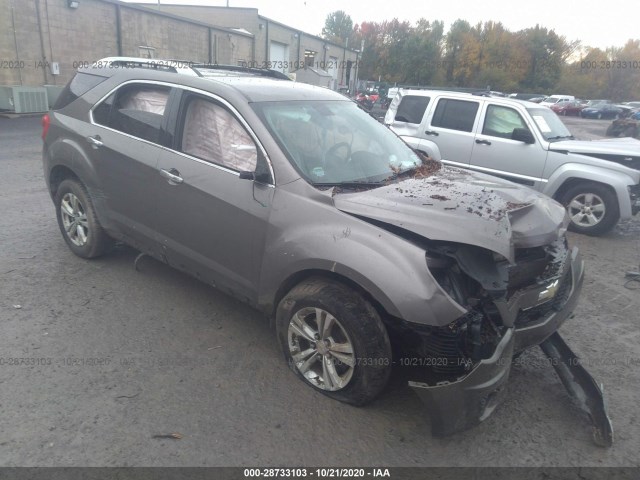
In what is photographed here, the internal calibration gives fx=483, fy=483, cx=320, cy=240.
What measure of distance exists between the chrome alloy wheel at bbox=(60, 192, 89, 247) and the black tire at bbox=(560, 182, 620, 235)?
6.37 metres

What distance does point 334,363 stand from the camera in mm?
3037

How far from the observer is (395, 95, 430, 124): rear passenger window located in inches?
332

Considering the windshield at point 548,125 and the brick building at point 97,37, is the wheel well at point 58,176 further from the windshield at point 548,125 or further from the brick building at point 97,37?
the brick building at point 97,37

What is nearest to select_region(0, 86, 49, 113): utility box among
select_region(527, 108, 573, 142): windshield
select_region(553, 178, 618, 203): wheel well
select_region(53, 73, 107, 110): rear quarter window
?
select_region(53, 73, 107, 110): rear quarter window

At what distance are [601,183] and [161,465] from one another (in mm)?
6770

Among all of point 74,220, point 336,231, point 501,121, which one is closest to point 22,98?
point 74,220

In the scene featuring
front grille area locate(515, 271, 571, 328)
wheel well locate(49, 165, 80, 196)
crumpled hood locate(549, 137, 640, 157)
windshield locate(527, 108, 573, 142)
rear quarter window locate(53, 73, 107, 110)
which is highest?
rear quarter window locate(53, 73, 107, 110)

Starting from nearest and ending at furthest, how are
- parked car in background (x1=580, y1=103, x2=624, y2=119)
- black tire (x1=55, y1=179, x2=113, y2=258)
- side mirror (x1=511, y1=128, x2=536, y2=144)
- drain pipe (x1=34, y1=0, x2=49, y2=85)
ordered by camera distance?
black tire (x1=55, y1=179, x2=113, y2=258) → side mirror (x1=511, y1=128, x2=536, y2=144) → drain pipe (x1=34, y1=0, x2=49, y2=85) → parked car in background (x1=580, y1=103, x2=624, y2=119)

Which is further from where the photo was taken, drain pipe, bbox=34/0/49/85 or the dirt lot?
drain pipe, bbox=34/0/49/85

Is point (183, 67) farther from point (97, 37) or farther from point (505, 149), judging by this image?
point (97, 37)

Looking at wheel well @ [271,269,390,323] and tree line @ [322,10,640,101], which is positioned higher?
tree line @ [322,10,640,101]

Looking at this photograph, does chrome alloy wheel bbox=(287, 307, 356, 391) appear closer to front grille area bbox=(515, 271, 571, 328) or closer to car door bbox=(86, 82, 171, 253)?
front grille area bbox=(515, 271, 571, 328)

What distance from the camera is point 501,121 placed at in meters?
7.59

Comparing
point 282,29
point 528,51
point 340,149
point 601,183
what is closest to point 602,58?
point 528,51
